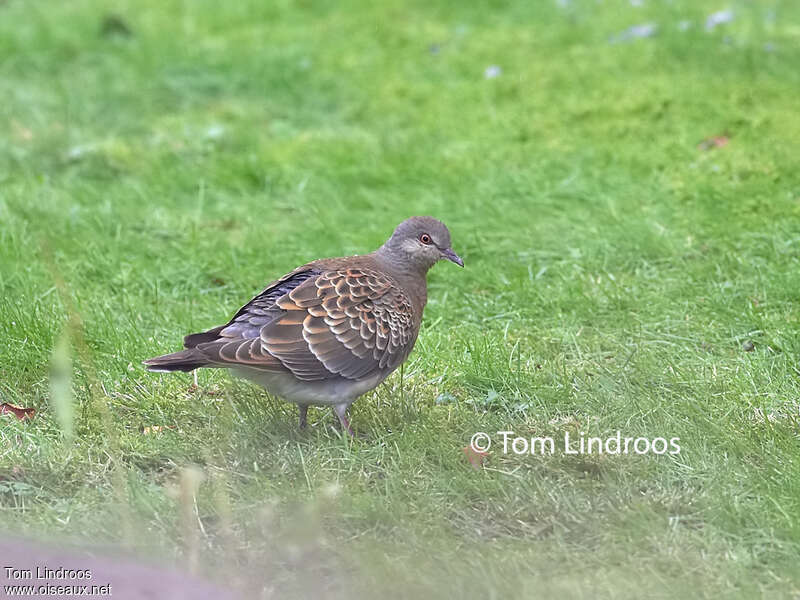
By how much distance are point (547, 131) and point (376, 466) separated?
12.3 ft

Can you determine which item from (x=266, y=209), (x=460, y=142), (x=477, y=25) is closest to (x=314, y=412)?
(x=266, y=209)

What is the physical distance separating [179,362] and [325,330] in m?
0.54

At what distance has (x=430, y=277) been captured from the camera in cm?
572

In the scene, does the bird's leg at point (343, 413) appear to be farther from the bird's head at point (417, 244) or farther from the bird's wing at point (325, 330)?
the bird's head at point (417, 244)

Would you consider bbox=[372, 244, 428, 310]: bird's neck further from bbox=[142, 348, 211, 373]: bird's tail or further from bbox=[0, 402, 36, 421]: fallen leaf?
bbox=[0, 402, 36, 421]: fallen leaf

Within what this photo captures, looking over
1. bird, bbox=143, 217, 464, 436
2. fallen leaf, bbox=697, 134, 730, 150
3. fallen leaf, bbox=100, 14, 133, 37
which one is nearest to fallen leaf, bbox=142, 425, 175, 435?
bird, bbox=143, 217, 464, 436

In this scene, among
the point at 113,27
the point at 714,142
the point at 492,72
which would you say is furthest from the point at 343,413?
the point at 113,27

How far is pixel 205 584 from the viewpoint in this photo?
286cm

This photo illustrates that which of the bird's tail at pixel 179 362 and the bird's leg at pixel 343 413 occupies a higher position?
the bird's tail at pixel 179 362

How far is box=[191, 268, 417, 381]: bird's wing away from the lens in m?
3.93

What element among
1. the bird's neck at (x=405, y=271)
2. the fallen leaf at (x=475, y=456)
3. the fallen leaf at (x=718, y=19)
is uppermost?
the fallen leaf at (x=718, y=19)
